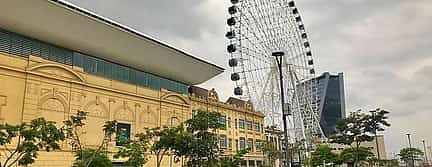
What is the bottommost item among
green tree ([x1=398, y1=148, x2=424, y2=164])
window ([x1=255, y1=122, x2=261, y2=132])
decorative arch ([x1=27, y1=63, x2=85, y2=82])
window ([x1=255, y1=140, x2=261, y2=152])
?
green tree ([x1=398, y1=148, x2=424, y2=164])

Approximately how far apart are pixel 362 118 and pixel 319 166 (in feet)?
20.7

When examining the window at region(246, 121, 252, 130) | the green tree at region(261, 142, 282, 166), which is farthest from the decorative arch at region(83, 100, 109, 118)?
the window at region(246, 121, 252, 130)

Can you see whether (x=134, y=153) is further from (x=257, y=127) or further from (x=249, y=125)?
(x=257, y=127)

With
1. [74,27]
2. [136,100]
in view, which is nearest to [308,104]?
[136,100]

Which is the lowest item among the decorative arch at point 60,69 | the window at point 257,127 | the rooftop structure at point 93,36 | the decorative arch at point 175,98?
the window at point 257,127

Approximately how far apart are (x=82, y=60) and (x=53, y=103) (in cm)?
515

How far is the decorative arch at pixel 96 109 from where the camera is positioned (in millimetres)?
32375

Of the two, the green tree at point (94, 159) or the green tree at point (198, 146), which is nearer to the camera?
the green tree at point (94, 159)

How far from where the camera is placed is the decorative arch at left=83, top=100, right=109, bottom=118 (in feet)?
106

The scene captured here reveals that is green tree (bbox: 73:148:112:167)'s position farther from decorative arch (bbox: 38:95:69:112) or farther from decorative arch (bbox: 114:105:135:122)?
decorative arch (bbox: 114:105:135:122)

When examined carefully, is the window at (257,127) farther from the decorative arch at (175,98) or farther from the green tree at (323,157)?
the green tree at (323,157)

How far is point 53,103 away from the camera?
29.5 m

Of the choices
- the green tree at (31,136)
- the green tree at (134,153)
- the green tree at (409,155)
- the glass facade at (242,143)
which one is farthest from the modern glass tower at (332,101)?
the green tree at (31,136)

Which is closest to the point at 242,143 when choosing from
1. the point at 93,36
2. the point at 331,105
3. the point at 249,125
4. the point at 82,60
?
the point at 249,125
